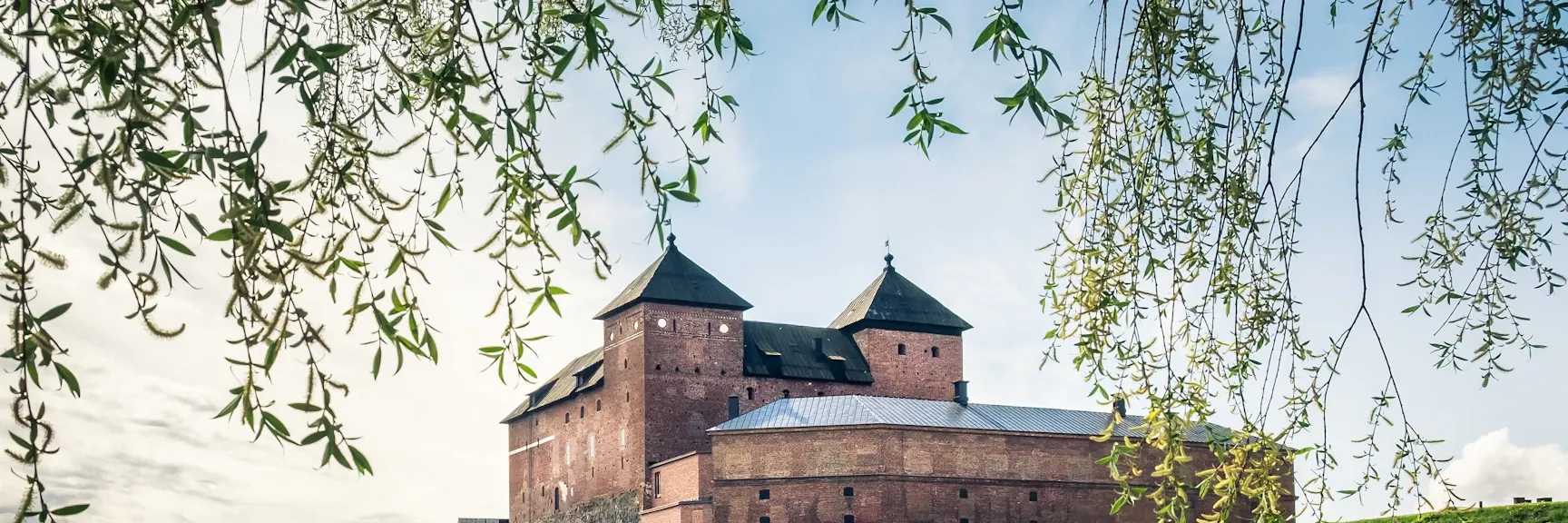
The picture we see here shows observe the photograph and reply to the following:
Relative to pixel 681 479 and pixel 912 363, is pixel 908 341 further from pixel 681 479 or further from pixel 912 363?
pixel 681 479

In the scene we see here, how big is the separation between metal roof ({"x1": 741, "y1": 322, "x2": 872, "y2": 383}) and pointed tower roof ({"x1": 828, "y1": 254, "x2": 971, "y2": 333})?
0.87 m

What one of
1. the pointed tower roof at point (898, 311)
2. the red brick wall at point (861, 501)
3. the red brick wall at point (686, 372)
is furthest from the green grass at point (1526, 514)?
the red brick wall at point (686, 372)

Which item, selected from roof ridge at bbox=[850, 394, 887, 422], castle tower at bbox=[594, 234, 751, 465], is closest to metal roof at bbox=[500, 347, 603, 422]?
castle tower at bbox=[594, 234, 751, 465]

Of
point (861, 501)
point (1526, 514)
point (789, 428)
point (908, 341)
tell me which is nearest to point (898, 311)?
point (908, 341)

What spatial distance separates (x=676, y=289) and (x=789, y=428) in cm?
595

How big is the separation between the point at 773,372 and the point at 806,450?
5.06 m

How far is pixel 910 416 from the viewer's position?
1298 inches

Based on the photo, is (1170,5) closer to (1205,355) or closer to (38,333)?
(1205,355)

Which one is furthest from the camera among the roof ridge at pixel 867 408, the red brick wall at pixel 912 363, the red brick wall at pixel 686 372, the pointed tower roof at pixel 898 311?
the pointed tower roof at pixel 898 311

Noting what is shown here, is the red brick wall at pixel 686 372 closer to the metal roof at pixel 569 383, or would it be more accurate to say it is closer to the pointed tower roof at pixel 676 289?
the pointed tower roof at pixel 676 289

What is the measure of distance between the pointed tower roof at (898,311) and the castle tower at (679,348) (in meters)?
3.89

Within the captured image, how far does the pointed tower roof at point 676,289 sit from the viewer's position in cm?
3597

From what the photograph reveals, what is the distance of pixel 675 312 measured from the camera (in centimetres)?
3597

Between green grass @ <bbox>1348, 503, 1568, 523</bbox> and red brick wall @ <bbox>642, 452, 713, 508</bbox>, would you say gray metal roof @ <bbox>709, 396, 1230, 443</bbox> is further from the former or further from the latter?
green grass @ <bbox>1348, 503, 1568, 523</bbox>
